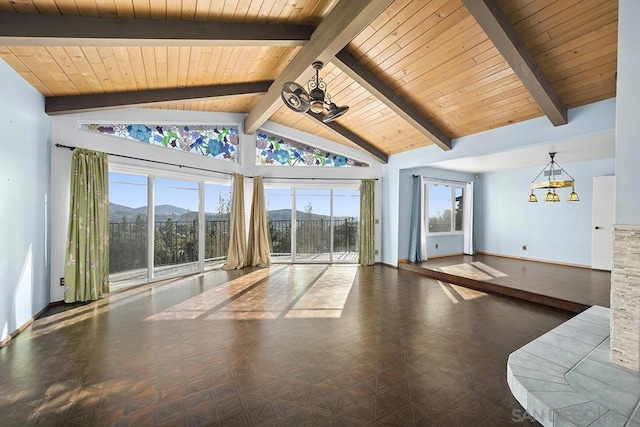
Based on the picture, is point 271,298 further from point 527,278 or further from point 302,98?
point 527,278

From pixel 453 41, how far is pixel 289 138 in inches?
163

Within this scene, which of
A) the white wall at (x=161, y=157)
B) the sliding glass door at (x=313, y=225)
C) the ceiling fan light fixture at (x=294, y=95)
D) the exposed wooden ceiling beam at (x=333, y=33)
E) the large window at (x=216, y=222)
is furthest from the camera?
the sliding glass door at (x=313, y=225)

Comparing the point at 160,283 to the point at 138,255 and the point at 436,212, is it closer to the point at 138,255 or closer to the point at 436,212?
the point at 138,255

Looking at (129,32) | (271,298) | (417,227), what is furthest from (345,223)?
(129,32)

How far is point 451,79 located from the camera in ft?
12.6

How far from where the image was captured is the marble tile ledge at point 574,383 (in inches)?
68.3

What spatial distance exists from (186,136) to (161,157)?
0.70 m

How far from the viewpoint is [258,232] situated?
21.5 ft

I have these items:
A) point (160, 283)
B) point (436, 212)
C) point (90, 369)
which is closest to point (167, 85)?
point (160, 283)

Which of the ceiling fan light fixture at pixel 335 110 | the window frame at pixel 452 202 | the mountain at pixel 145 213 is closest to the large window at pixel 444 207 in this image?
the window frame at pixel 452 202

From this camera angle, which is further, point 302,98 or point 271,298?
point 271,298

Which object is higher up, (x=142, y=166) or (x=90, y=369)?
(x=142, y=166)

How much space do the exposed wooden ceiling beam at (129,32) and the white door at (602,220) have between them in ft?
21.3

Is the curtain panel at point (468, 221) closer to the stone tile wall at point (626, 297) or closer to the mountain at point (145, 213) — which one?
the stone tile wall at point (626, 297)
